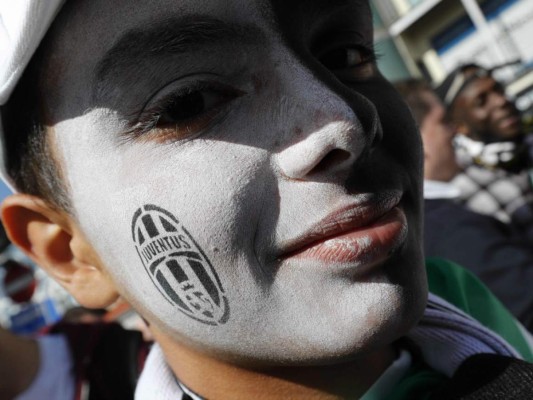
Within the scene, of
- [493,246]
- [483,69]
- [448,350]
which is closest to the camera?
[448,350]

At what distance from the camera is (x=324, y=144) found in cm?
93

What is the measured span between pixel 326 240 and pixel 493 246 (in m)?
1.41

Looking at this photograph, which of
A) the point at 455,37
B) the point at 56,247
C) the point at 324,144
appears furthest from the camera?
the point at 455,37

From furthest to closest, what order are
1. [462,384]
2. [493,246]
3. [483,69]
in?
[483,69], [493,246], [462,384]

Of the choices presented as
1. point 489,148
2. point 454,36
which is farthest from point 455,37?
point 489,148

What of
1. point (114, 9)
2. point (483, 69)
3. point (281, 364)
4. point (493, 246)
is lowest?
point (483, 69)

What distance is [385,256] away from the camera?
3.32ft

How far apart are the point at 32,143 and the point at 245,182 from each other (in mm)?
530

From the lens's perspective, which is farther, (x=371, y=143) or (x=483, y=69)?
(x=483, y=69)

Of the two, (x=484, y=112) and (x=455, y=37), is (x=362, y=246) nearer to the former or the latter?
(x=484, y=112)

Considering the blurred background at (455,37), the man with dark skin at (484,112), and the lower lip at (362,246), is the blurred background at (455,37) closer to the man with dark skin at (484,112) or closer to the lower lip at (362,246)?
the man with dark skin at (484,112)

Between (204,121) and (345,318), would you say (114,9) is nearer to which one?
(204,121)

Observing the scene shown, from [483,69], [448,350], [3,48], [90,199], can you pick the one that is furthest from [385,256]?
[483,69]

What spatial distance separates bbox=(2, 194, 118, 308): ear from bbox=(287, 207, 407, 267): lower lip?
535mm
